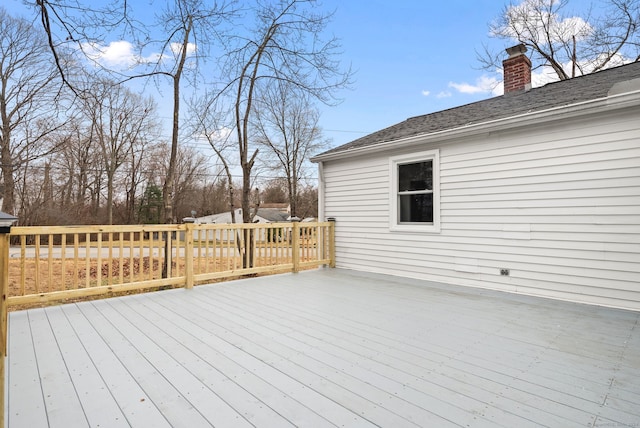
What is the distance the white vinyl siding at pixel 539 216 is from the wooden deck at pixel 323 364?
0.44 m

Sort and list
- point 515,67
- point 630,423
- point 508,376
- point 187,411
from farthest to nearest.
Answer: point 515,67 < point 508,376 < point 187,411 < point 630,423

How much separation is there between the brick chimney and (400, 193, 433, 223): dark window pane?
3.30 meters

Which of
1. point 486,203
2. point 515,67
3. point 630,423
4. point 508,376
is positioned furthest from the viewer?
point 515,67

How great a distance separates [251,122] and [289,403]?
1504cm

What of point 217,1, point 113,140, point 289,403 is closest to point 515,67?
point 217,1

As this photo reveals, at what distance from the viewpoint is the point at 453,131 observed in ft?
16.0

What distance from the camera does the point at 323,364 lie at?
7.86ft

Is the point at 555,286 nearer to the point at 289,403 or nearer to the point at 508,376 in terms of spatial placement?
the point at 508,376

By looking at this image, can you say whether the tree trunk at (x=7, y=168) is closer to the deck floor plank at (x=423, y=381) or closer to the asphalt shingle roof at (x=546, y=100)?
the asphalt shingle roof at (x=546, y=100)

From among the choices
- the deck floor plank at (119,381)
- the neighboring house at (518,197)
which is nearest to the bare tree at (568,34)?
the neighboring house at (518,197)

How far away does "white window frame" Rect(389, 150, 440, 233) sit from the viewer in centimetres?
525

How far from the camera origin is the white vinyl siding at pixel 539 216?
3717 millimetres

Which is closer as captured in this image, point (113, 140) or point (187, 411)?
point (187, 411)

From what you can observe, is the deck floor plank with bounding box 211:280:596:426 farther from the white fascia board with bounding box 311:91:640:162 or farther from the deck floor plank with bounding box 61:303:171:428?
the white fascia board with bounding box 311:91:640:162
